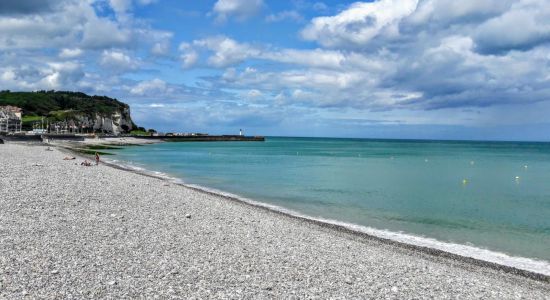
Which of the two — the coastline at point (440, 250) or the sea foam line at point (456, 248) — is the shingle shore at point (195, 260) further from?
the sea foam line at point (456, 248)

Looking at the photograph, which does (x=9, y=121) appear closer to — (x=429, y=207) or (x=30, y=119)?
(x=30, y=119)

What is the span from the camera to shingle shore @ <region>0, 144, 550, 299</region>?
9.55 m

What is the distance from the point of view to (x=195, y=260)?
11680 mm

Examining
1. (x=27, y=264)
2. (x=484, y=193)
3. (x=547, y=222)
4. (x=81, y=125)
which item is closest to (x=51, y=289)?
(x=27, y=264)

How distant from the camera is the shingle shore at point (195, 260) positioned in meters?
9.55

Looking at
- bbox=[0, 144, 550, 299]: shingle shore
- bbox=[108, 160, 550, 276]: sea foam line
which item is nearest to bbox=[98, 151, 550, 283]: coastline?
bbox=[108, 160, 550, 276]: sea foam line

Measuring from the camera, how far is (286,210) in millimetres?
24734

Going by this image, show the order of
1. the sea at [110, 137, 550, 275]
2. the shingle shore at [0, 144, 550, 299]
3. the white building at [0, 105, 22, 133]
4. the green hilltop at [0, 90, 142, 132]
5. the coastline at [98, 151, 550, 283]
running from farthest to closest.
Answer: the green hilltop at [0, 90, 142, 132] → the white building at [0, 105, 22, 133] → the sea at [110, 137, 550, 275] → the coastline at [98, 151, 550, 283] → the shingle shore at [0, 144, 550, 299]

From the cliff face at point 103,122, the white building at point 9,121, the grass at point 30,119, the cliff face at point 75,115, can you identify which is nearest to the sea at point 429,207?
the white building at point 9,121

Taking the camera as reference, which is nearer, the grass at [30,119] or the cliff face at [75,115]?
the grass at [30,119]

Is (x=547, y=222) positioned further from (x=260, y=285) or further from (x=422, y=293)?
(x=260, y=285)

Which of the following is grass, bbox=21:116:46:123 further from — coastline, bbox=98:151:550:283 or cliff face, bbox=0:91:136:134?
coastline, bbox=98:151:550:283

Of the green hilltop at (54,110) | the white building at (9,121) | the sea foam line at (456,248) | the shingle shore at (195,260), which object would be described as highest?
the green hilltop at (54,110)

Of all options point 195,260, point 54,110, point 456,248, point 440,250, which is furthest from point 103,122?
point 195,260
